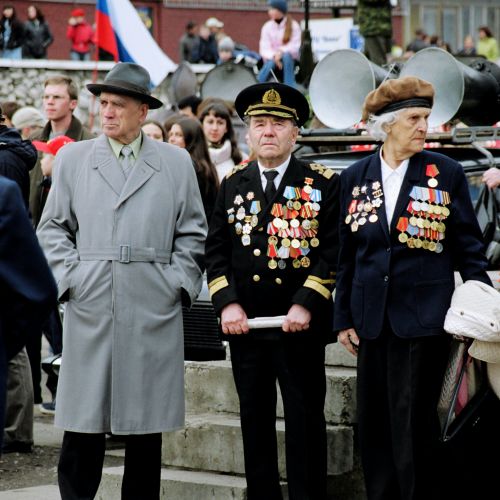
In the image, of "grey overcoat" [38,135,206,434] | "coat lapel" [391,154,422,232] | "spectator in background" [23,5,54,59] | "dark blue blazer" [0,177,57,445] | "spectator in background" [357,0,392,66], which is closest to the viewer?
"dark blue blazer" [0,177,57,445]

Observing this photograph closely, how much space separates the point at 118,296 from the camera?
20.7 ft

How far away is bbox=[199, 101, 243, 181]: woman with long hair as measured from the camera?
998 centimetres

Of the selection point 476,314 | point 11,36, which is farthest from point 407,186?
point 11,36

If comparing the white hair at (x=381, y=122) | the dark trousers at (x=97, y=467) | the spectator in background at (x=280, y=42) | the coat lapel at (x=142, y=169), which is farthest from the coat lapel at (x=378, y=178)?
the spectator in background at (x=280, y=42)

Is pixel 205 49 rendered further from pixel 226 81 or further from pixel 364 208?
pixel 364 208

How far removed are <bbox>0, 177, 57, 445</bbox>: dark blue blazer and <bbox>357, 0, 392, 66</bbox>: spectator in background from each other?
45.0 ft

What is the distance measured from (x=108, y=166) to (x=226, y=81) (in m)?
6.79

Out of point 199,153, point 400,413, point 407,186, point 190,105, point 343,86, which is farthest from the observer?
point 190,105

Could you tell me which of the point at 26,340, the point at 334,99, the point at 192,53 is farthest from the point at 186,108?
the point at 192,53

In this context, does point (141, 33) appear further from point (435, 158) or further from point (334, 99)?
point (435, 158)

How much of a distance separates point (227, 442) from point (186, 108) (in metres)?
6.04

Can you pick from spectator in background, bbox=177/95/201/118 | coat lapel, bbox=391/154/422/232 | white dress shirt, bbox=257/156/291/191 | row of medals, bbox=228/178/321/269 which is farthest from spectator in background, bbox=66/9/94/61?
coat lapel, bbox=391/154/422/232

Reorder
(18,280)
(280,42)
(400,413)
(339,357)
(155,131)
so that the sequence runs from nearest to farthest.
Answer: (18,280)
(400,413)
(339,357)
(155,131)
(280,42)

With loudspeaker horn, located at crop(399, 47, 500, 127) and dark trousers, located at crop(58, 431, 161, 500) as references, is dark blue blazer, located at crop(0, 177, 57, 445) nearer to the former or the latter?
dark trousers, located at crop(58, 431, 161, 500)
